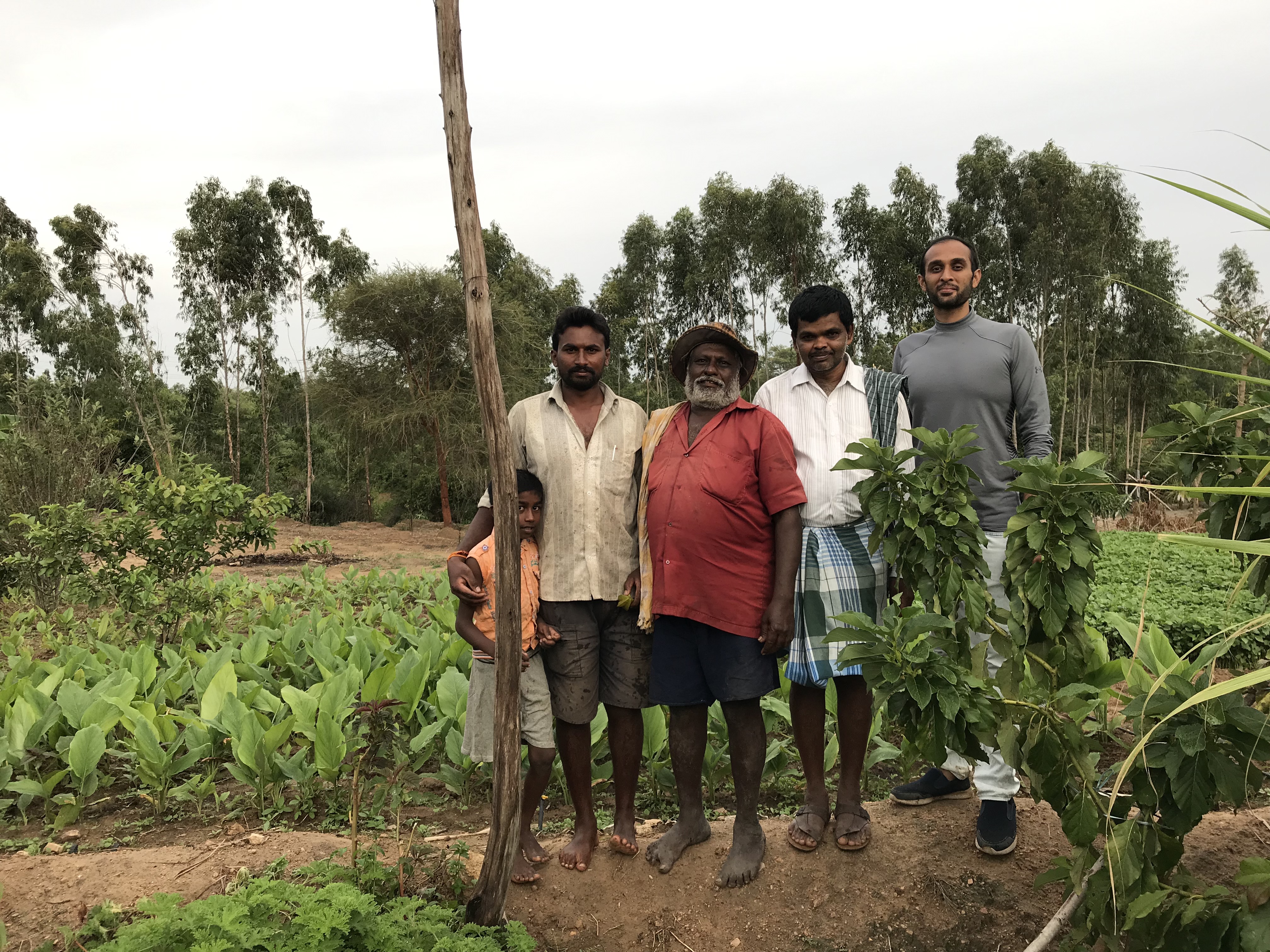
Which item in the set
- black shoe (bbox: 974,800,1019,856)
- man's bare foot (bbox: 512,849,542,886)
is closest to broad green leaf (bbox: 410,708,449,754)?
man's bare foot (bbox: 512,849,542,886)

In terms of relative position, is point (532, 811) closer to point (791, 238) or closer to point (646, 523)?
point (646, 523)

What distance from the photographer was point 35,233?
26.9 meters

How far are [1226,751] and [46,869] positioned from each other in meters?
3.38

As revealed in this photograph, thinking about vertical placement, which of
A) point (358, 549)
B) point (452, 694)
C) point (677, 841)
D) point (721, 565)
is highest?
point (721, 565)

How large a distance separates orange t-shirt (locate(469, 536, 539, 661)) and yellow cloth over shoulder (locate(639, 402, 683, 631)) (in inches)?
13.4

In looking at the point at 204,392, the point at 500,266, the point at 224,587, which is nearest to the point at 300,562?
the point at 224,587

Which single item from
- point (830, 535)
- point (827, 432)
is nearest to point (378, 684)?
point (830, 535)

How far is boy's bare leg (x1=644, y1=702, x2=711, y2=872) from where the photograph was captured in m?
2.84

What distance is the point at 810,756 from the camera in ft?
9.45

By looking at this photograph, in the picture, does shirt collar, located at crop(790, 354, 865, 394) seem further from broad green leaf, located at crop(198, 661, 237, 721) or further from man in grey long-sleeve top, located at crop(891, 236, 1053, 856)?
broad green leaf, located at crop(198, 661, 237, 721)

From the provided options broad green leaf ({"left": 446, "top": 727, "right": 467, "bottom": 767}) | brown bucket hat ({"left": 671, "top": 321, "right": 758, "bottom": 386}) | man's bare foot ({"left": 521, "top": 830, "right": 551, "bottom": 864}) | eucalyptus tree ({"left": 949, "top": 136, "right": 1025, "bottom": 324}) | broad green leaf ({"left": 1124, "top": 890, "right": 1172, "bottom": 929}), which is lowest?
man's bare foot ({"left": 521, "top": 830, "right": 551, "bottom": 864})

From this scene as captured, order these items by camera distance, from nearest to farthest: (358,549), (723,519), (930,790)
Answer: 1. (723,519)
2. (930,790)
3. (358,549)

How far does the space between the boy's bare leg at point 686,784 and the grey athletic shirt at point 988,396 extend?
1.09m

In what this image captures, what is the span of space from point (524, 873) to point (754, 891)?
0.74 meters
